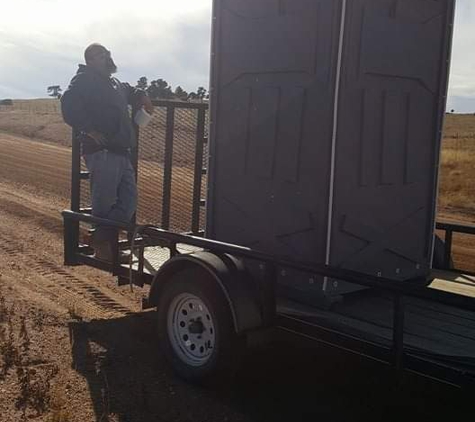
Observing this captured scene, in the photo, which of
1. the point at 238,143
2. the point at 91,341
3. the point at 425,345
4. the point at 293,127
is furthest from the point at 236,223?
the point at 425,345

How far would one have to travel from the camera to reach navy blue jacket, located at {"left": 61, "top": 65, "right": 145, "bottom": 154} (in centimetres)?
557

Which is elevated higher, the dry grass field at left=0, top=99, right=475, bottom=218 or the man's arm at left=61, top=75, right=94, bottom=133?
the man's arm at left=61, top=75, right=94, bottom=133

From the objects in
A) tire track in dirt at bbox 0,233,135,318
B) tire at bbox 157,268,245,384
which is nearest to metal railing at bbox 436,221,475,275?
tire at bbox 157,268,245,384

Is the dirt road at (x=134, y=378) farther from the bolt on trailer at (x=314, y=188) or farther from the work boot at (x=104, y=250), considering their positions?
the work boot at (x=104, y=250)

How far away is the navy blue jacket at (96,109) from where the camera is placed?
557cm

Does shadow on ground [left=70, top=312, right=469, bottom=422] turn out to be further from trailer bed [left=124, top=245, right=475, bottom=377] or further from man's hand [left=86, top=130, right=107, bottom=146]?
man's hand [left=86, top=130, right=107, bottom=146]

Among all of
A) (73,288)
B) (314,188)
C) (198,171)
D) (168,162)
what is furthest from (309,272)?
(73,288)

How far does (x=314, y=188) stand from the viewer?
4594 millimetres

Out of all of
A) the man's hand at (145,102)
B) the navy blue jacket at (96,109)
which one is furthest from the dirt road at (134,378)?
the man's hand at (145,102)

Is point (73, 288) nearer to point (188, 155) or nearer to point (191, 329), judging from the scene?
point (188, 155)

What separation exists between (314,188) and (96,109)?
6.88 ft

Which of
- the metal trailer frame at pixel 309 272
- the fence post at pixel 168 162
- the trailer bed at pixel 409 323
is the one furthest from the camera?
the fence post at pixel 168 162

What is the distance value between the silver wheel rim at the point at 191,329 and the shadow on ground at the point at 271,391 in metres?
0.20

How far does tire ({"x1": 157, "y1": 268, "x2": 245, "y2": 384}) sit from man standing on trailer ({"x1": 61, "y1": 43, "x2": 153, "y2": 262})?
1.10 metres
